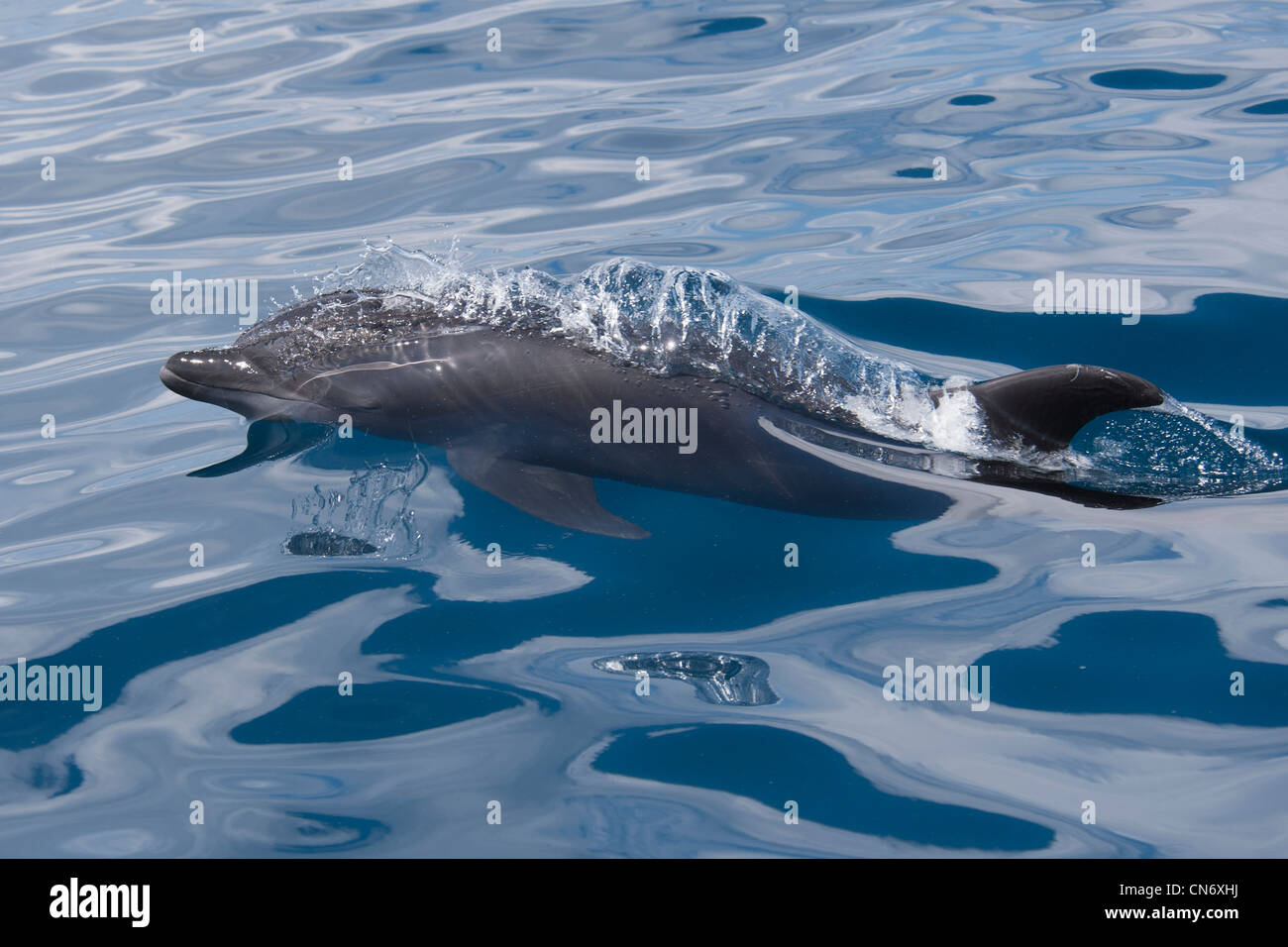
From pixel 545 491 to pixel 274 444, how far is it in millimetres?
1912

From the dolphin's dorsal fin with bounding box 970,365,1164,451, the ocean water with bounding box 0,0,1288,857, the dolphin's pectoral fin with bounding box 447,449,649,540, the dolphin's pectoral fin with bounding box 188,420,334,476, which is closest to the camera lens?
the ocean water with bounding box 0,0,1288,857

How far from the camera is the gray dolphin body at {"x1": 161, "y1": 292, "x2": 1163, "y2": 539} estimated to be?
21.9 feet

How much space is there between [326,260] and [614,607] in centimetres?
579

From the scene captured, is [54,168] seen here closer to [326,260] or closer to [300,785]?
[326,260]

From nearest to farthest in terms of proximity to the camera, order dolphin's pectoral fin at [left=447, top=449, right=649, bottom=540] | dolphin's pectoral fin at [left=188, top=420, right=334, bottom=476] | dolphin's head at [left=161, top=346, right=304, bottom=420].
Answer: dolphin's pectoral fin at [left=447, top=449, right=649, bottom=540] → dolphin's head at [left=161, top=346, right=304, bottom=420] → dolphin's pectoral fin at [left=188, top=420, right=334, bottom=476]

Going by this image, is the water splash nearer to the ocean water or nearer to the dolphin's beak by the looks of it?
the ocean water

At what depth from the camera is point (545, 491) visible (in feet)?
22.3

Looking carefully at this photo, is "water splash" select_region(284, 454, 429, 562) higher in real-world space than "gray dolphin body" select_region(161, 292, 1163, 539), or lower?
lower

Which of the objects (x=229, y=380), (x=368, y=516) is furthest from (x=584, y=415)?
(x=229, y=380)

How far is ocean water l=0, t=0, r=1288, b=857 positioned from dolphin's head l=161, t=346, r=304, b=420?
38 cm

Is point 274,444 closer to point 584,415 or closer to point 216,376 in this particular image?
point 216,376

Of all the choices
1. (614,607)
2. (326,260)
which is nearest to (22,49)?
(326,260)

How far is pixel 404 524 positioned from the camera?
6.89m

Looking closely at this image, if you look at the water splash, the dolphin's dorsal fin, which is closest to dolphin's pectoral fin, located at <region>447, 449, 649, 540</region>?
the water splash
